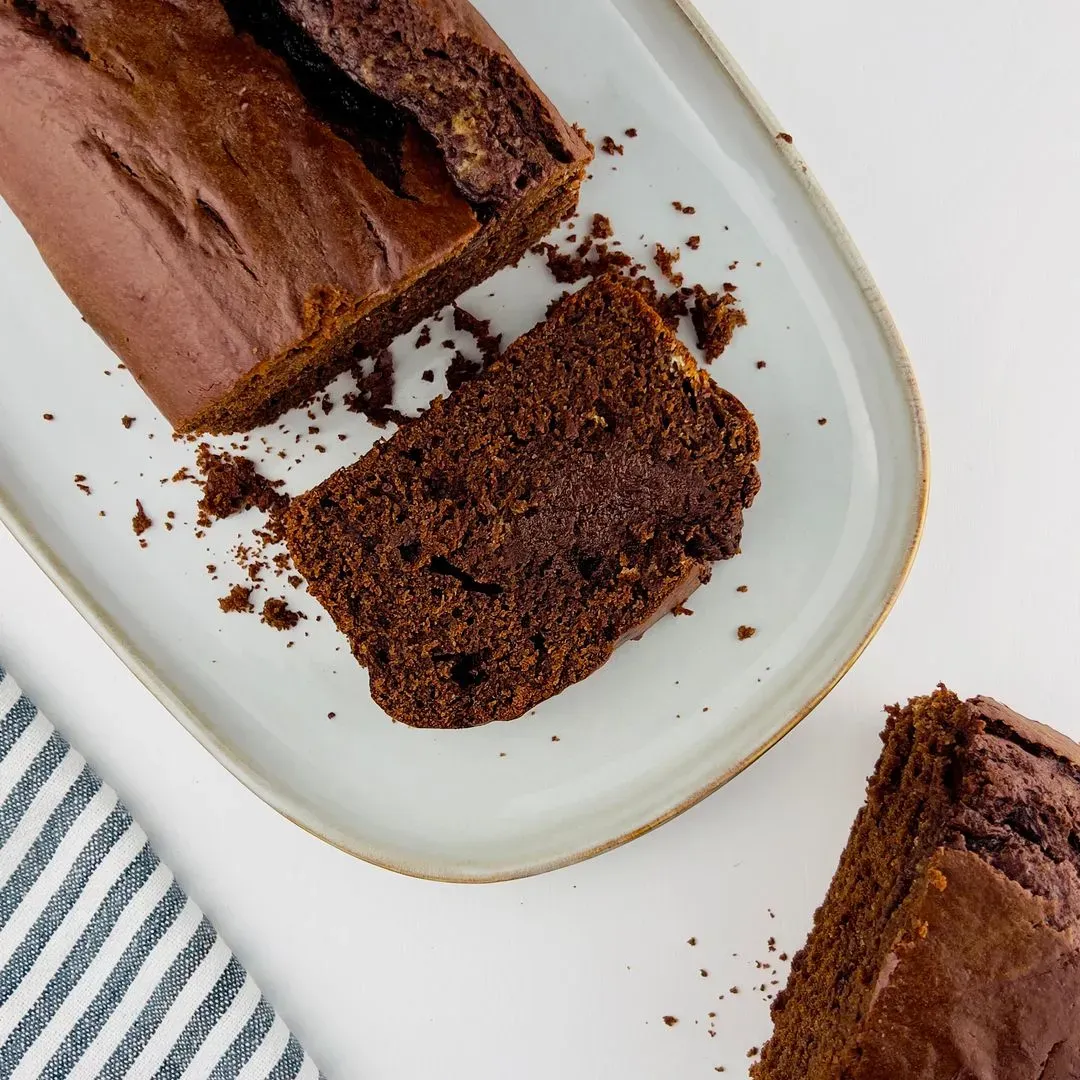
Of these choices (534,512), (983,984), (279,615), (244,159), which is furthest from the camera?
(279,615)

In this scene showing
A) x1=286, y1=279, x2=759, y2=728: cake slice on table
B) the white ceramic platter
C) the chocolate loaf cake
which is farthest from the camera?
the white ceramic platter

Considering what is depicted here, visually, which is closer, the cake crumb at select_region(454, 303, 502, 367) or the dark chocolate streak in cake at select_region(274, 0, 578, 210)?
the dark chocolate streak in cake at select_region(274, 0, 578, 210)

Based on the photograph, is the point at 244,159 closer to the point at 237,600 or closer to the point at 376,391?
the point at 376,391

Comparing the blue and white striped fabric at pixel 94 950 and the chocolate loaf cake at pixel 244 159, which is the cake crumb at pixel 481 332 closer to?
the chocolate loaf cake at pixel 244 159

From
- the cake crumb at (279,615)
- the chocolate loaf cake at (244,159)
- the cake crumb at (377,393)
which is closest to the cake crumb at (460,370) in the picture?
the cake crumb at (377,393)

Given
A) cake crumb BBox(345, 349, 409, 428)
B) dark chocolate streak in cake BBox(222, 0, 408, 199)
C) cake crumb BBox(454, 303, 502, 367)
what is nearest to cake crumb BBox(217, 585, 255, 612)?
cake crumb BBox(345, 349, 409, 428)

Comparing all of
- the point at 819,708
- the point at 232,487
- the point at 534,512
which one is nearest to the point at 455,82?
the point at 534,512

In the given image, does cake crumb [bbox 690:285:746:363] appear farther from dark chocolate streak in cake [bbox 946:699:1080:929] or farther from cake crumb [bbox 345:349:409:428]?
dark chocolate streak in cake [bbox 946:699:1080:929]

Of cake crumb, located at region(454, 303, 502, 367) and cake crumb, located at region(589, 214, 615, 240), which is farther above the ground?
cake crumb, located at region(589, 214, 615, 240)
